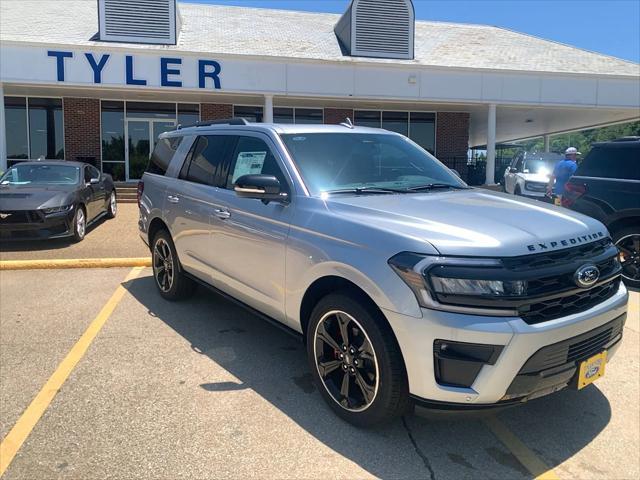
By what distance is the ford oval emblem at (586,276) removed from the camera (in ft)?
9.43

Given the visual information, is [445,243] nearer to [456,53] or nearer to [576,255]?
[576,255]

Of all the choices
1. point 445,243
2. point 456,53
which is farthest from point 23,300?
point 456,53

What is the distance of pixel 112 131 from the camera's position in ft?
62.6

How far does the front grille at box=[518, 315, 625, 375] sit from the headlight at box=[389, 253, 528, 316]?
0.95 feet

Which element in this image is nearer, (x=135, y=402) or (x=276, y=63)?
(x=135, y=402)

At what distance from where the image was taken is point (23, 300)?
5945 millimetres

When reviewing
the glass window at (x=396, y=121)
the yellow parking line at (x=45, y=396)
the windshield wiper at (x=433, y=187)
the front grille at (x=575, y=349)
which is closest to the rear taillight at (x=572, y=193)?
the windshield wiper at (x=433, y=187)

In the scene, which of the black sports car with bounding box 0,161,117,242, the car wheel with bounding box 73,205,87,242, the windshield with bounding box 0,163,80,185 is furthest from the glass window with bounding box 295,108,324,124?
the car wheel with bounding box 73,205,87,242

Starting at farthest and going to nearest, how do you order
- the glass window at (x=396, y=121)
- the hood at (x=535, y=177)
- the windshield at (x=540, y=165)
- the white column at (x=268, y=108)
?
the glass window at (x=396, y=121)
the windshield at (x=540, y=165)
the white column at (x=268, y=108)
the hood at (x=535, y=177)

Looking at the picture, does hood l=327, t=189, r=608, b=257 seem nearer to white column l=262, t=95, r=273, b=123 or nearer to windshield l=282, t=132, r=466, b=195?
windshield l=282, t=132, r=466, b=195

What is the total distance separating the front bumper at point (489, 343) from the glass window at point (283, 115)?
18.1m

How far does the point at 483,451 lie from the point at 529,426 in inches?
17.9

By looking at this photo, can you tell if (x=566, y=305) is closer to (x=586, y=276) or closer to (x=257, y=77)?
(x=586, y=276)

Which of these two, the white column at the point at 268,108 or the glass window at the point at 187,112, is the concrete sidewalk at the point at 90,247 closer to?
the white column at the point at 268,108
